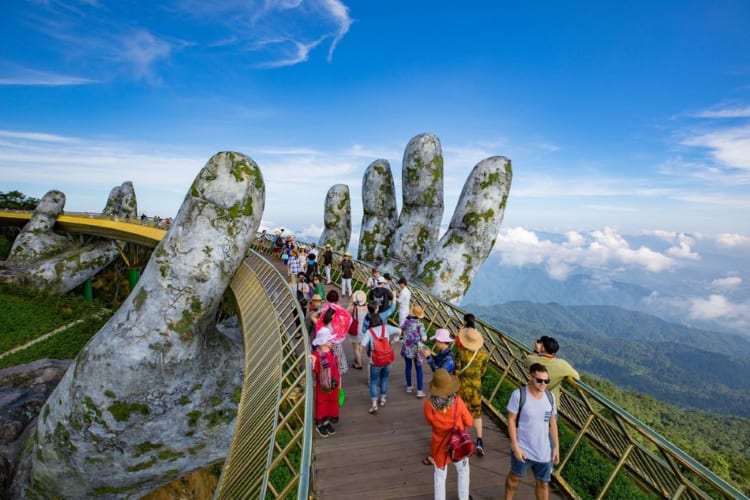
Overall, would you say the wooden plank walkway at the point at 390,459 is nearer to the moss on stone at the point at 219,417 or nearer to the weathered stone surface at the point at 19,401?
the moss on stone at the point at 219,417

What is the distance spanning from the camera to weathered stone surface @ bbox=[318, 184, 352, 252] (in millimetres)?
25797

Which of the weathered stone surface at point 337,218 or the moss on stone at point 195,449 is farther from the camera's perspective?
the weathered stone surface at point 337,218

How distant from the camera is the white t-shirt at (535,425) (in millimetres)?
4512

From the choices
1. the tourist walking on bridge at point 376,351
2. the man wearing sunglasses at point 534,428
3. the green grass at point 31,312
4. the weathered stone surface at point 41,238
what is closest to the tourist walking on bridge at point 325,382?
the tourist walking on bridge at point 376,351

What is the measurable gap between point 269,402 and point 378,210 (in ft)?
60.1

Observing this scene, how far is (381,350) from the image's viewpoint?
22.0 ft

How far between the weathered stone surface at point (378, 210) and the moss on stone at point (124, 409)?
46.6 ft

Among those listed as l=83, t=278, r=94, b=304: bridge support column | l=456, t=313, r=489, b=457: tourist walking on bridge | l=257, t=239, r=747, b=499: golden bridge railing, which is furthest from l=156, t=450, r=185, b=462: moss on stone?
l=83, t=278, r=94, b=304: bridge support column

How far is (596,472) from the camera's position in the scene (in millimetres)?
7379

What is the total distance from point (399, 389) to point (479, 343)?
2671mm

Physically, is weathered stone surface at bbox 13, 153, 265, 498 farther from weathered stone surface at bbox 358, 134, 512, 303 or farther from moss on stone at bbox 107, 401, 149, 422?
weathered stone surface at bbox 358, 134, 512, 303

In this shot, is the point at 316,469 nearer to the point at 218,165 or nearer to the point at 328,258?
the point at 218,165

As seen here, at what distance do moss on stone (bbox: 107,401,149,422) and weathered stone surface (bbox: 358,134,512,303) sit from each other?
11162 mm

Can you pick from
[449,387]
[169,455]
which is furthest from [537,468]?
[169,455]
